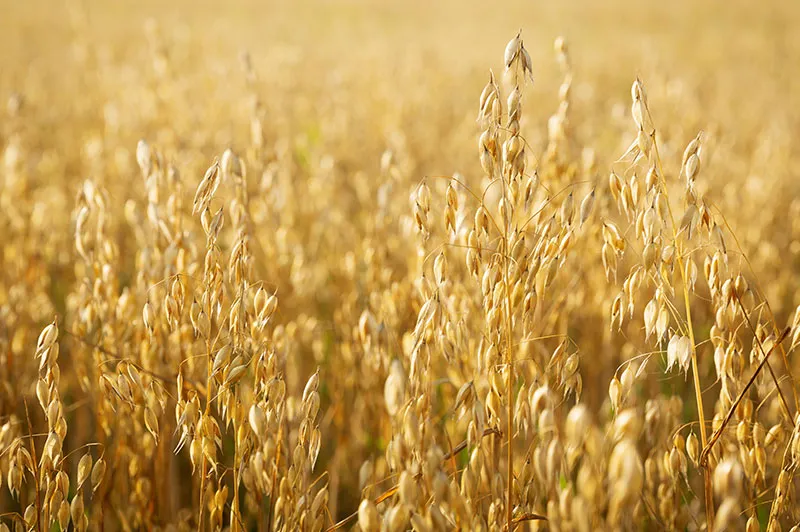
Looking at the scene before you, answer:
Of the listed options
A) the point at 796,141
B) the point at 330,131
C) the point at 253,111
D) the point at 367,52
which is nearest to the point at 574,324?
the point at 253,111

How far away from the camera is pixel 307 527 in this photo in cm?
106

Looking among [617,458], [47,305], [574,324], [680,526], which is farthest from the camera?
[574,324]

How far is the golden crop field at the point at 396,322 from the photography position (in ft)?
3.44

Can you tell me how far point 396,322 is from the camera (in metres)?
1.64

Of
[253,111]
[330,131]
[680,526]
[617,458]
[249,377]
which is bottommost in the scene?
[680,526]

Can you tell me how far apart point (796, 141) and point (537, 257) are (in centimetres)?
459

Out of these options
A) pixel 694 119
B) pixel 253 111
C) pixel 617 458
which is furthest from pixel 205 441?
pixel 694 119

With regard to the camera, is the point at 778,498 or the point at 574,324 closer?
the point at 778,498

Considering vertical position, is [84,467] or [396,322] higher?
[396,322]

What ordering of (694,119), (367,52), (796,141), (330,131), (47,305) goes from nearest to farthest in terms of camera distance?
(47,305) < (694,119) < (330,131) < (796,141) < (367,52)

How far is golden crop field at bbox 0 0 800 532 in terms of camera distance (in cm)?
105

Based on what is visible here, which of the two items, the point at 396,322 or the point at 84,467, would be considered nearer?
the point at 84,467

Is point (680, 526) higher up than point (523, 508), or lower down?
lower down

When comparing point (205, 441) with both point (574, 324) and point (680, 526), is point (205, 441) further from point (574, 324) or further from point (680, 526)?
point (574, 324)
